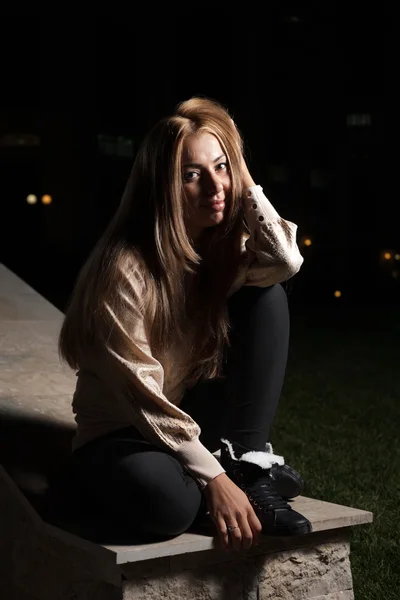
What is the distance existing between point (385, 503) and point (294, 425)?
5.20ft

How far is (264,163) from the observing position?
69.1 ft

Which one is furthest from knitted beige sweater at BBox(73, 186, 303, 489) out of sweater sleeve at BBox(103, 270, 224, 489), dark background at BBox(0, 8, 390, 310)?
dark background at BBox(0, 8, 390, 310)

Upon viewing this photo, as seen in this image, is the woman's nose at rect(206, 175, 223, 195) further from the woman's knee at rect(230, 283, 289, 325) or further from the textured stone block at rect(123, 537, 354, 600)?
the textured stone block at rect(123, 537, 354, 600)

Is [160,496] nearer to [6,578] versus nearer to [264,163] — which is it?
[6,578]

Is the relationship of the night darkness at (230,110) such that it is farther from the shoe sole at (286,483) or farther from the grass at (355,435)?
the shoe sole at (286,483)

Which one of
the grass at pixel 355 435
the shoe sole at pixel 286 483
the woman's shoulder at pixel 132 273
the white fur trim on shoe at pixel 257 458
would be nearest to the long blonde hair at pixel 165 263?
the woman's shoulder at pixel 132 273

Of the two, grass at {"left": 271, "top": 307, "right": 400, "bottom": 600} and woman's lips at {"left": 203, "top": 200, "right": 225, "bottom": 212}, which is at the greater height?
woman's lips at {"left": 203, "top": 200, "right": 225, "bottom": 212}

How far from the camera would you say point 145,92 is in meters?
21.5

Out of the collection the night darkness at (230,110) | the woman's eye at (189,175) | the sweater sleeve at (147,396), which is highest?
the woman's eye at (189,175)

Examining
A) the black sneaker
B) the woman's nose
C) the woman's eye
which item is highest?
the woman's eye

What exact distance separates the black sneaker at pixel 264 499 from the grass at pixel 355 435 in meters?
0.65

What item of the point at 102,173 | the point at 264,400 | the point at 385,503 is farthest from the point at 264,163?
the point at 264,400

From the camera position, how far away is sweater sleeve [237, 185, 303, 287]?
2.37 m

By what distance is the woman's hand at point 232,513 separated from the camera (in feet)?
6.73
